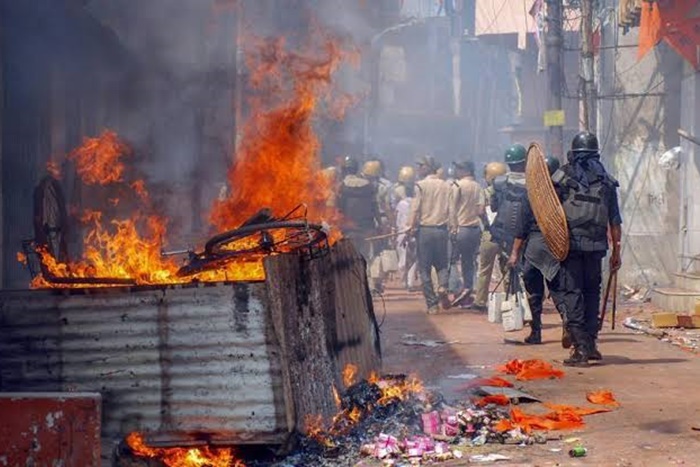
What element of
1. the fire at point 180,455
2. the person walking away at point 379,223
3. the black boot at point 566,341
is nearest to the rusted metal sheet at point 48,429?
the fire at point 180,455

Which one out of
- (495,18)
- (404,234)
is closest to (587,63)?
(404,234)

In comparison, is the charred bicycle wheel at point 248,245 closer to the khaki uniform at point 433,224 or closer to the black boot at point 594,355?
the black boot at point 594,355

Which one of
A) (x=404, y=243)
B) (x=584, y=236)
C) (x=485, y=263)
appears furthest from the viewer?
(x=404, y=243)

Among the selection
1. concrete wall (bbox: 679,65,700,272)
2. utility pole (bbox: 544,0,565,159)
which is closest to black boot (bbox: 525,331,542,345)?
concrete wall (bbox: 679,65,700,272)

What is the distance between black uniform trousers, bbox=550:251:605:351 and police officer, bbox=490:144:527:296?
2714 mm

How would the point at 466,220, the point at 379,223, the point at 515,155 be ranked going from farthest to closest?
the point at 379,223, the point at 466,220, the point at 515,155

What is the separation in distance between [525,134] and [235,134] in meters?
25.4

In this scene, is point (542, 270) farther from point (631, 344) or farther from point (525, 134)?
point (525, 134)

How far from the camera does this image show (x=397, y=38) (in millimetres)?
50781

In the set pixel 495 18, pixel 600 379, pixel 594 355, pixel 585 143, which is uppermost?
pixel 495 18

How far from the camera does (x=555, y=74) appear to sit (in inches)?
745

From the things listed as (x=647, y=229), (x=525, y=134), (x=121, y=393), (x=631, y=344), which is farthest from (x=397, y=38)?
(x=121, y=393)

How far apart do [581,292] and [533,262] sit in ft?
2.65

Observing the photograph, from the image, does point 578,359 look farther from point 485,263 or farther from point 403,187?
point 403,187
